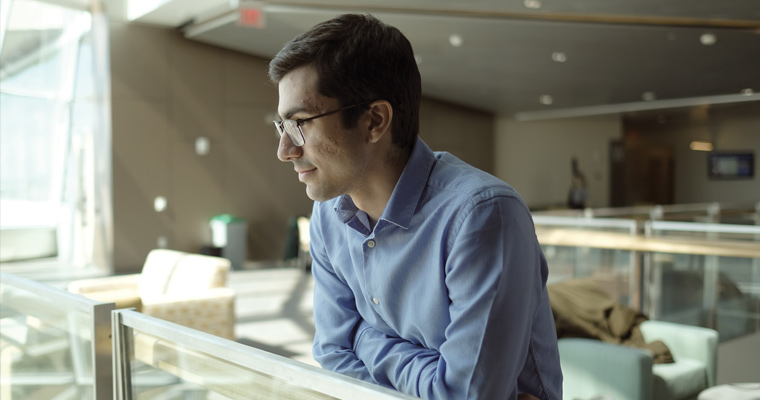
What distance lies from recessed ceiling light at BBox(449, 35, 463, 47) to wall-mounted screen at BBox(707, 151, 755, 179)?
35.3 feet

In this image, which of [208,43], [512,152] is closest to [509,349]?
[208,43]

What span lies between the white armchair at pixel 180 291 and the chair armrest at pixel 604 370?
2432 mm

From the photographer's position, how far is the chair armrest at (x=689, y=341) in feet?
11.8

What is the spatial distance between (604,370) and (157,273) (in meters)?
3.59

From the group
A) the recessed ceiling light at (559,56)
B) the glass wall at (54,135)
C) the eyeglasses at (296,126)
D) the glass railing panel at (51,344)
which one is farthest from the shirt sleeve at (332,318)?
the recessed ceiling light at (559,56)

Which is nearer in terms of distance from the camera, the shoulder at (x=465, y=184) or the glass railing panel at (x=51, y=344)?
the shoulder at (x=465, y=184)

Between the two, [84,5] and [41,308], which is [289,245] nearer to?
[84,5]

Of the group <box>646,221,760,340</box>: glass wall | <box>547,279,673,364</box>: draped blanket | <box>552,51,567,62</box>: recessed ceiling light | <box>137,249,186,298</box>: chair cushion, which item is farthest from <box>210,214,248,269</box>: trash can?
<box>547,279,673,364</box>: draped blanket

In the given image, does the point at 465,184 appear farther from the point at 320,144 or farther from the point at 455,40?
the point at 455,40

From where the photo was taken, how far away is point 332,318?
4.04 feet

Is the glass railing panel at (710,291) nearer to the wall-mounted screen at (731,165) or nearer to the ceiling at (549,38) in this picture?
the ceiling at (549,38)

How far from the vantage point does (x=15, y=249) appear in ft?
29.8

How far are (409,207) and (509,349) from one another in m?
0.27

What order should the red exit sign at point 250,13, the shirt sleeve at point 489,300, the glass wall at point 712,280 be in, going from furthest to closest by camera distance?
the red exit sign at point 250,13, the glass wall at point 712,280, the shirt sleeve at point 489,300
